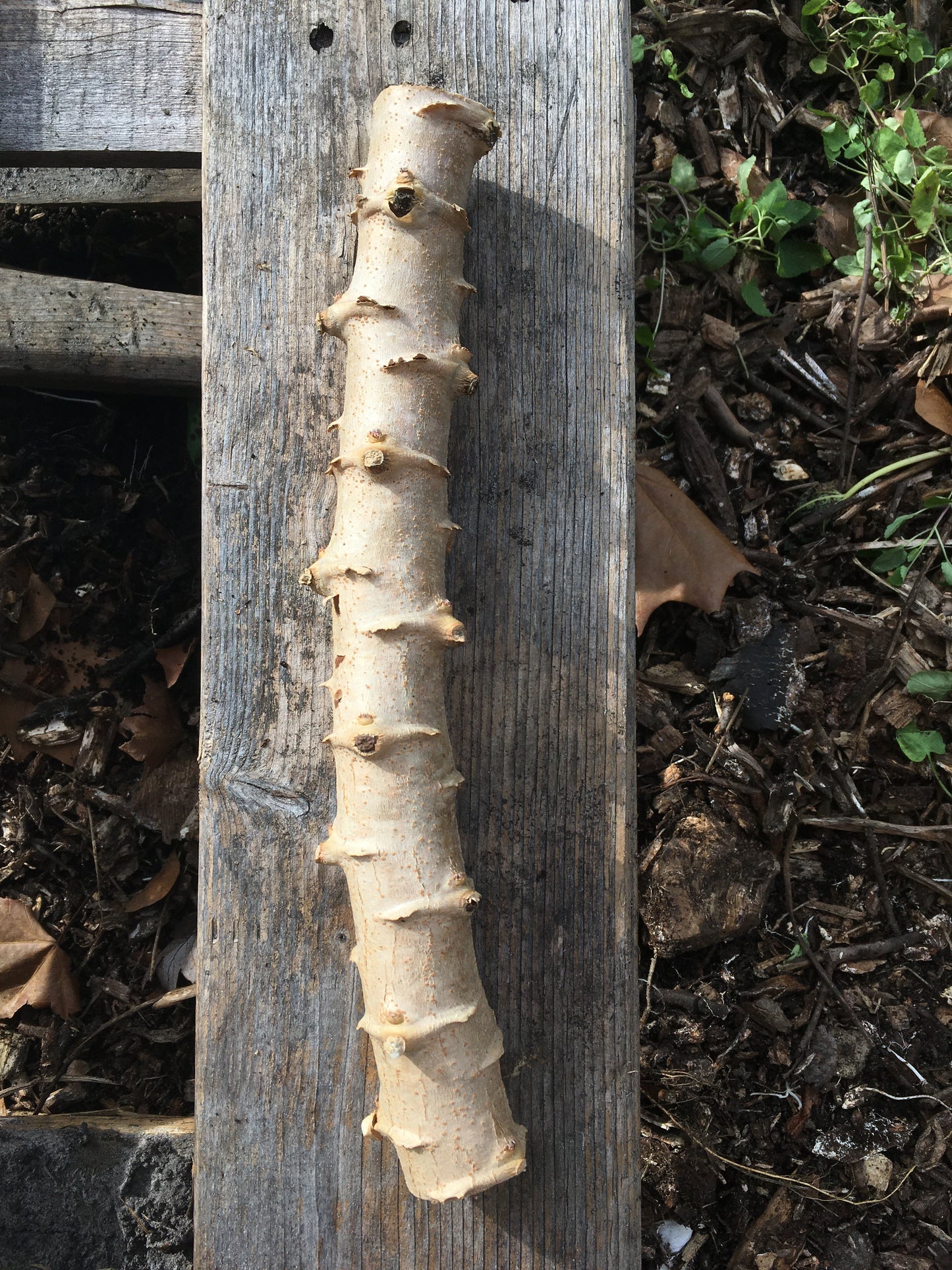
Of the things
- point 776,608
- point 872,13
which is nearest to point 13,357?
point 776,608

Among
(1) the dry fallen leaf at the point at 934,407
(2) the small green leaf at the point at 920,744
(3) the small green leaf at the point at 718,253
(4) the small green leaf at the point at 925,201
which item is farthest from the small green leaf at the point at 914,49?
(2) the small green leaf at the point at 920,744

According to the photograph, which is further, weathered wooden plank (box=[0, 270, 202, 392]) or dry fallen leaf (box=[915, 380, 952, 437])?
dry fallen leaf (box=[915, 380, 952, 437])

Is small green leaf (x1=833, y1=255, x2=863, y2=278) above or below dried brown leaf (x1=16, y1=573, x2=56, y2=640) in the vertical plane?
above

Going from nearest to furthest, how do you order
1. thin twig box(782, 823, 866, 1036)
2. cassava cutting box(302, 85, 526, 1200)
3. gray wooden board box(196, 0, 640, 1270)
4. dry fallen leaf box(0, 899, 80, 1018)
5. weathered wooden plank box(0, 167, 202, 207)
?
cassava cutting box(302, 85, 526, 1200) < gray wooden board box(196, 0, 640, 1270) < weathered wooden plank box(0, 167, 202, 207) < dry fallen leaf box(0, 899, 80, 1018) < thin twig box(782, 823, 866, 1036)

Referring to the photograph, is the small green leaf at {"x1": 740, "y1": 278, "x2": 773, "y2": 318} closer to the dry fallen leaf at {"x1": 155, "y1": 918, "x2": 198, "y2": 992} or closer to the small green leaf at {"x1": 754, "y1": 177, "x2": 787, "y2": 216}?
the small green leaf at {"x1": 754, "y1": 177, "x2": 787, "y2": 216}

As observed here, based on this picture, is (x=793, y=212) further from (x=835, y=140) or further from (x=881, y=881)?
(x=881, y=881)

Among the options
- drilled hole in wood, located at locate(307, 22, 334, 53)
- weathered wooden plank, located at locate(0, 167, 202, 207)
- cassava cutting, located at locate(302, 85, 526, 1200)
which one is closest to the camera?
cassava cutting, located at locate(302, 85, 526, 1200)

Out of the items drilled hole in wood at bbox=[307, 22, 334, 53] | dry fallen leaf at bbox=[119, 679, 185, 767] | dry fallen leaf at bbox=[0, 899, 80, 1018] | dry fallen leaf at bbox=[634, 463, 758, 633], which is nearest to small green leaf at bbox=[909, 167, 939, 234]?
dry fallen leaf at bbox=[634, 463, 758, 633]

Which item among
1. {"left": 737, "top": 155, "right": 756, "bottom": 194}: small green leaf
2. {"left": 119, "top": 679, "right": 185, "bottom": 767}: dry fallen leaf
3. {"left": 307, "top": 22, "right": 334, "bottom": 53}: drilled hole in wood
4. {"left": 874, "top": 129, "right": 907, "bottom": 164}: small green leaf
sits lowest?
{"left": 119, "top": 679, "right": 185, "bottom": 767}: dry fallen leaf
